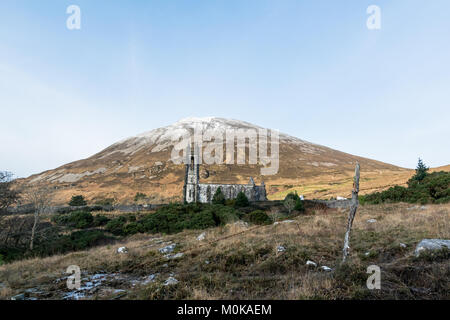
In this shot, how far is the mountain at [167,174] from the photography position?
2566 inches

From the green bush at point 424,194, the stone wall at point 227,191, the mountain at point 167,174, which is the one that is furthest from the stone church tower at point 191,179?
the green bush at point 424,194

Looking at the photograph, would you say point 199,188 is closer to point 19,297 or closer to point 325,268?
point 19,297

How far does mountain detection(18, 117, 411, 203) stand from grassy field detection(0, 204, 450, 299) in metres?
44.5

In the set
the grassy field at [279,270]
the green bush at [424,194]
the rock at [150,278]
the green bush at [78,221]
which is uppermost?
the green bush at [424,194]

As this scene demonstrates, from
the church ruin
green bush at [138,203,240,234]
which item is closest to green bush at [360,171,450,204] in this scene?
green bush at [138,203,240,234]

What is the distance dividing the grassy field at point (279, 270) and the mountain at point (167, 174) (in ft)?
146

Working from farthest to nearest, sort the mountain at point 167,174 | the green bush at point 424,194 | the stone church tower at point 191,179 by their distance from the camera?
1. the mountain at point 167,174
2. the stone church tower at point 191,179
3. the green bush at point 424,194

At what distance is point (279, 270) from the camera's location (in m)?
6.43

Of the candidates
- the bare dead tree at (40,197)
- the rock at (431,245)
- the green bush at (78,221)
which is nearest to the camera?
the rock at (431,245)

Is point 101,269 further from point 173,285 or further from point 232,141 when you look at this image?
point 232,141

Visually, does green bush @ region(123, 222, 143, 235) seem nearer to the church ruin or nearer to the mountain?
the church ruin

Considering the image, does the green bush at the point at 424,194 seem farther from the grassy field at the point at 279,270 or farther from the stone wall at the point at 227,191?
the stone wall at the point at 227,191
